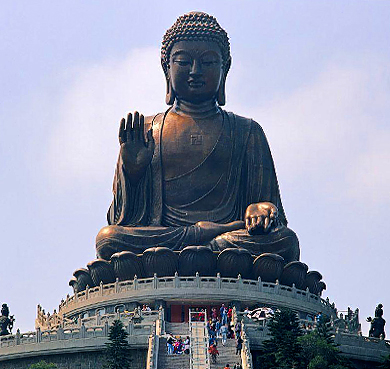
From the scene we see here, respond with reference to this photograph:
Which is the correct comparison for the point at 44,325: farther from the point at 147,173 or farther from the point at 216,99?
the point at 216,99

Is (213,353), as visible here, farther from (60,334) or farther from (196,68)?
(196,68)

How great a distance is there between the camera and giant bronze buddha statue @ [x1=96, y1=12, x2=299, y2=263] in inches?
1505

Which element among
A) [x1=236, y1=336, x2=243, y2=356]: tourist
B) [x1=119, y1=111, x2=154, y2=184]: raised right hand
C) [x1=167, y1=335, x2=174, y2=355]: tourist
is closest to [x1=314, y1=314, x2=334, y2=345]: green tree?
[x1=236, y1=336, x2=243, y2=356]: tourist

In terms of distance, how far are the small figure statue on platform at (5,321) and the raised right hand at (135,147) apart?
19.1 ft

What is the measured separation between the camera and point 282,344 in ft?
93.2

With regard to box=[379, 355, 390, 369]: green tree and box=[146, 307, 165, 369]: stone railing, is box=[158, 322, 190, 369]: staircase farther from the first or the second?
box=[379, 355, 390, 369]: green tree

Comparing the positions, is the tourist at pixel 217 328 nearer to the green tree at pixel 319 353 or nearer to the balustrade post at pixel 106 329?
the green tree at pixel 319 353

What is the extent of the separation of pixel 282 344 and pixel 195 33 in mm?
14399

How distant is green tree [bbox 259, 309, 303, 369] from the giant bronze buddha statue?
879cm

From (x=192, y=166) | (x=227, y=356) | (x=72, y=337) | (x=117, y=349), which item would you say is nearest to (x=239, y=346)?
(x=227, y=356)

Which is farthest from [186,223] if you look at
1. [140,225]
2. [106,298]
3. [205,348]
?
[205,348]

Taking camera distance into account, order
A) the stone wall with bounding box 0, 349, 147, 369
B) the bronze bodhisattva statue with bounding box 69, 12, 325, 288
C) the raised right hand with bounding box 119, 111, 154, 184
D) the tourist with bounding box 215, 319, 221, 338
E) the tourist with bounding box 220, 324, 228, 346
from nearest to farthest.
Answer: the tourist with bounding box 220, 324, 228, 346
the tourist with bounding box 215, 319, 221, 338
the stone wall with bounding box 0, 349, 147, 369
the bronze bodhisattva statue with bounding box 69, 12, 325, 288
the raised right hand with bounding box 119, 111, 154, 184

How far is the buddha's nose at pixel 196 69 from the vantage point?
132ft

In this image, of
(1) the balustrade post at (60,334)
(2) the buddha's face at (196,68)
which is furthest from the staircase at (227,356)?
(2) the buddha's face at (196,68)
